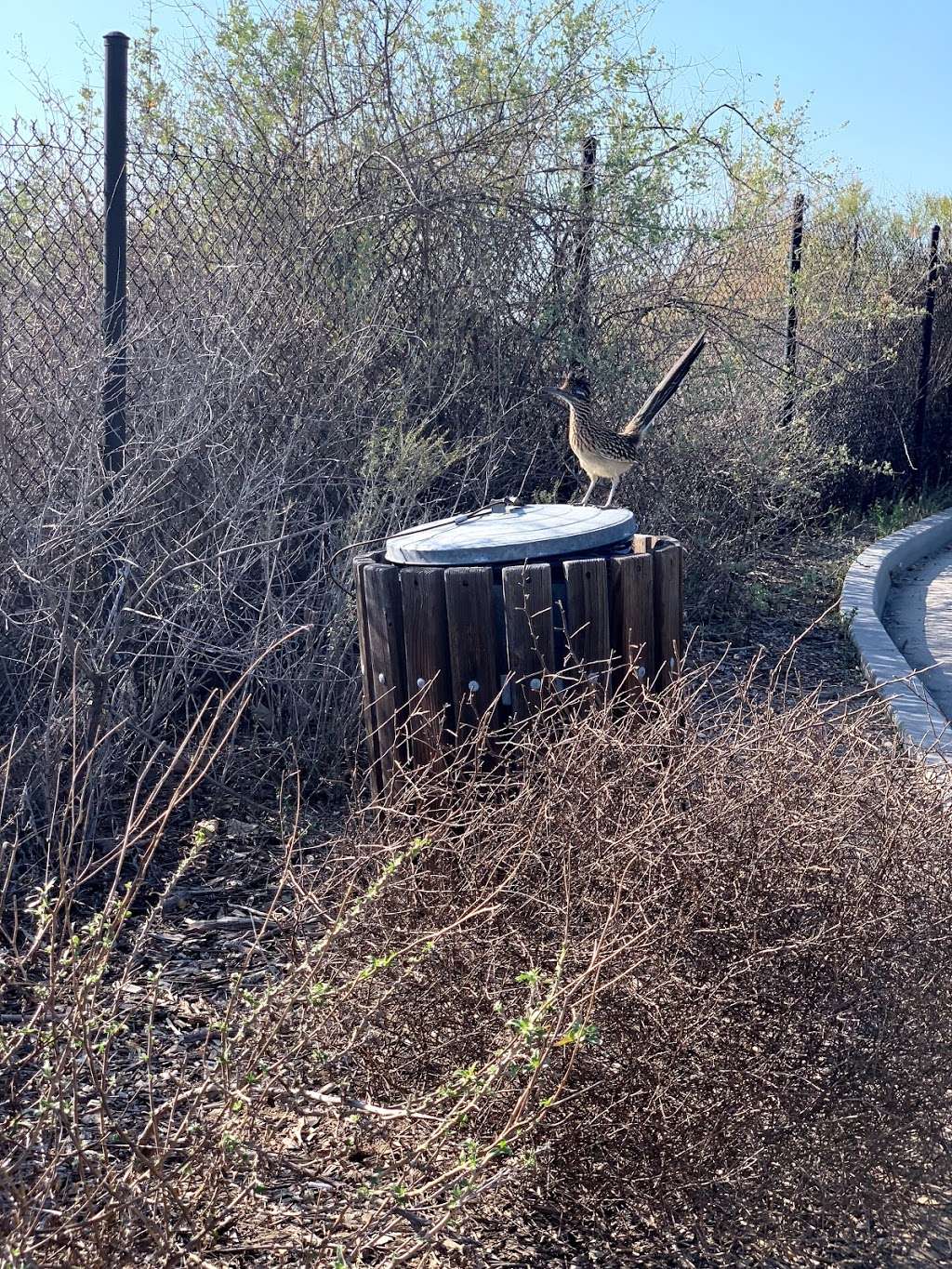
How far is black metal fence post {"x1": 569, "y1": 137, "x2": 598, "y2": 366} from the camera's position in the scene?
7.48m

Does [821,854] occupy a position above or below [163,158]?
below

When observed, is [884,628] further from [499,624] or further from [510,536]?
[499,624]

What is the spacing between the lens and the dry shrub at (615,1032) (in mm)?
1952

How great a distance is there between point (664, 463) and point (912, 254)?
26.7 feet

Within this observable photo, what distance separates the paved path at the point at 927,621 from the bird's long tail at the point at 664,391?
192cm

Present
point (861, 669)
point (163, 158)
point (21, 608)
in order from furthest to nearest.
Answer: point (861, 669)
point (163, 158)
point (21, 608)

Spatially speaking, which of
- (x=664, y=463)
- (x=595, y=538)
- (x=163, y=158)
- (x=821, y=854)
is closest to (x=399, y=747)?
(x=595, y=538)

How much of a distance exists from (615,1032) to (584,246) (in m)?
6.25

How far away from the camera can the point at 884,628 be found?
7.77m

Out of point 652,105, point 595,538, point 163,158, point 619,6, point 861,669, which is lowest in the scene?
point 861,669

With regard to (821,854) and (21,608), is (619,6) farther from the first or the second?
(821,854)

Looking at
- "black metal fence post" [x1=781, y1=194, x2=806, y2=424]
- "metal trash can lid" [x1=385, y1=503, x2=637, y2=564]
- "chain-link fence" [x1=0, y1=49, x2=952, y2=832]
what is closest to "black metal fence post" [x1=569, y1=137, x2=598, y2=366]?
"chain-link fence" [x1=0, y1=49, x2=952, y2=832]

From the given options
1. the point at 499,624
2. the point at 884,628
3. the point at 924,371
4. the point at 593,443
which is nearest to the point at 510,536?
the point at 499,624

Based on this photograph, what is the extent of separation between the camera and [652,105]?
7945 millimetres
